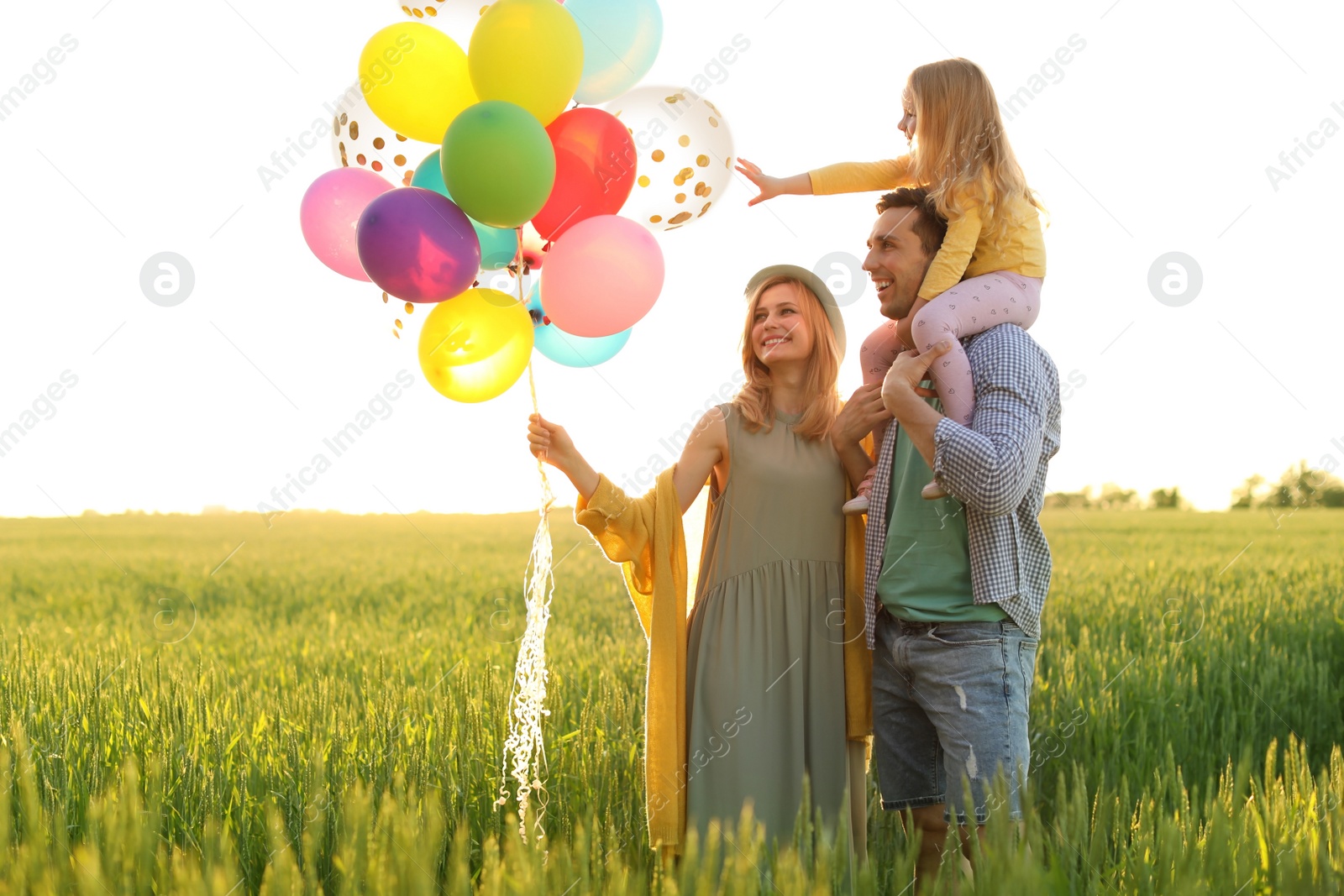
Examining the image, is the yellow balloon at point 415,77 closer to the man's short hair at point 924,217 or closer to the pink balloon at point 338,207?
the pink balloon at point 338,207

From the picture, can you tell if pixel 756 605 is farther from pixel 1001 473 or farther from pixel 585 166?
pixel 585 166

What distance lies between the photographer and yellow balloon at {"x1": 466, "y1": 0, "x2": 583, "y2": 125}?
2.57 meters

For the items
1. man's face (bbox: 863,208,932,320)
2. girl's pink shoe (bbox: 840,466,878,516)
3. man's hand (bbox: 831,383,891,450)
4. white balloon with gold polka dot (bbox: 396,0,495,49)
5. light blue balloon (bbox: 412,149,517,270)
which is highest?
white balloon with gold polka dot (bbox: 396,0,495,49)

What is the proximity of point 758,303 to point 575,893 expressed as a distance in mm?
1857

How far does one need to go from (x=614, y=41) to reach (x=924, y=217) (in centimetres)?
117

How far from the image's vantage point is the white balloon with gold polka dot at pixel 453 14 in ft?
9.73

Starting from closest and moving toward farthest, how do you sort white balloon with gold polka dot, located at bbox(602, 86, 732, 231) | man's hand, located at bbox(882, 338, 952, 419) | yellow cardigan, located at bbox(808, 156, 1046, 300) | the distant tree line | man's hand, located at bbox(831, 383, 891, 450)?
man's hand, located at bbox(882, 338, 952, 419), yellow cardigan, located at bbox(808, 156, 1046, 300), man's hand, located at bbox(831, 383, 891, 450), white balloon with gold polka dot, located at bbox(602, 86, 732, 231), the distant tree line

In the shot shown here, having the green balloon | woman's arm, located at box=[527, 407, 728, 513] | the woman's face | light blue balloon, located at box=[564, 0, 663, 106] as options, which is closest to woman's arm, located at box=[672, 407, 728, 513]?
woman's arm, located at box=[527, 407, 728, 513]

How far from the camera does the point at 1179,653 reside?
208 inches

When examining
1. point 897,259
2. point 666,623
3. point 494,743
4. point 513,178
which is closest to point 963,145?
point 897,259

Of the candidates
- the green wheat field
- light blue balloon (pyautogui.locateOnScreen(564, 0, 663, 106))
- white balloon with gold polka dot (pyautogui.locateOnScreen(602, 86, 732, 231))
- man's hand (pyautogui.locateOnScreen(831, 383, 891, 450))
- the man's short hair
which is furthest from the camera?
white balloon with gold polka dot (pyautogui.locateOnScreen(602, 86, 732, 231))

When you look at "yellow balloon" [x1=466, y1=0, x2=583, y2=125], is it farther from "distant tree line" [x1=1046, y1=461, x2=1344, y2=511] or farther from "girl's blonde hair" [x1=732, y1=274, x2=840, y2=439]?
"distant tree line" [x1=1046, y1=461, x2=1344, y2=511]

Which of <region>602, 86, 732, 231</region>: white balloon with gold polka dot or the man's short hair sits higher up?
<region>602, 86, 732, 231</region>: white balloon with gold polka dot

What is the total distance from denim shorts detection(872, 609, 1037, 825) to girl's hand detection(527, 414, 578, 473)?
1024mm
